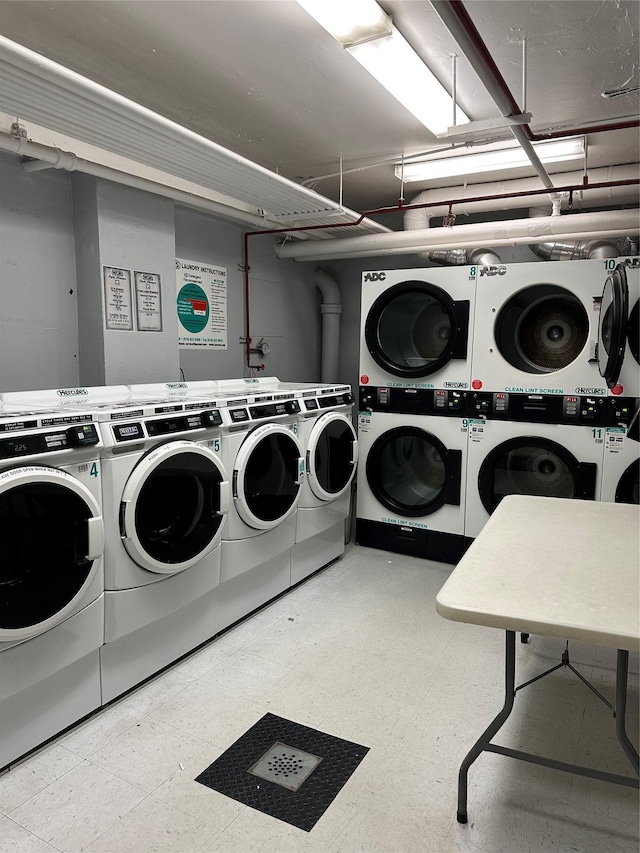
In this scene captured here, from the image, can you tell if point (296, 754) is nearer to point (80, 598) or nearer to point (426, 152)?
point (80, 598)

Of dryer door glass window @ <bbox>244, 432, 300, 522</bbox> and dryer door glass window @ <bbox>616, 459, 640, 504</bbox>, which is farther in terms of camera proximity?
dryer door glass window @ <bbox>616, 459, 640, 504</bbox>

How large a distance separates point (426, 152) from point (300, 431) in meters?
2.16

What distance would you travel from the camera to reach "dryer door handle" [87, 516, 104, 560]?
2127mm

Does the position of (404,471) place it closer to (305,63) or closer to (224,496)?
(224,496)

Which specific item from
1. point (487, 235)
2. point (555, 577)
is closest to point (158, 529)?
point (555, 577)

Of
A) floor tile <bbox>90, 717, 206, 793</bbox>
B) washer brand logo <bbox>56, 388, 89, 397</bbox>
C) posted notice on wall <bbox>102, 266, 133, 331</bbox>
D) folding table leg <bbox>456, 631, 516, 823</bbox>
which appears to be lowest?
floor tile <bbox>90, 717, 206, 793</bbox>

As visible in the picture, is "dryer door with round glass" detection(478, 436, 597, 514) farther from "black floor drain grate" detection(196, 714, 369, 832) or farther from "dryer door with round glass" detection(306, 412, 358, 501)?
"black floor drain grate" detection(196, 714, 369, 832)

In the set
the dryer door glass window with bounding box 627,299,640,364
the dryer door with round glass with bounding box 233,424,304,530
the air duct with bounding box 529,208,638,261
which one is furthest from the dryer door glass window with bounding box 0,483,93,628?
the air duct with bounding box 529,208,638,261

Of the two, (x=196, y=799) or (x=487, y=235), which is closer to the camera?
(x=196, y=799)

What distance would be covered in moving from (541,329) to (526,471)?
97 cm

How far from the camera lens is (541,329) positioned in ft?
12.8

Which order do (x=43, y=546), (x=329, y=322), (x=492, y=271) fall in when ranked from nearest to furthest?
(x=43, y=546) < (x=492, y=271) < (x=329, y=322)

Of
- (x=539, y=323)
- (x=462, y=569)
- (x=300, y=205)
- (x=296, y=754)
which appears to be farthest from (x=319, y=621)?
(x=300, y=205)

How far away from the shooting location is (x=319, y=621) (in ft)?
10.6
